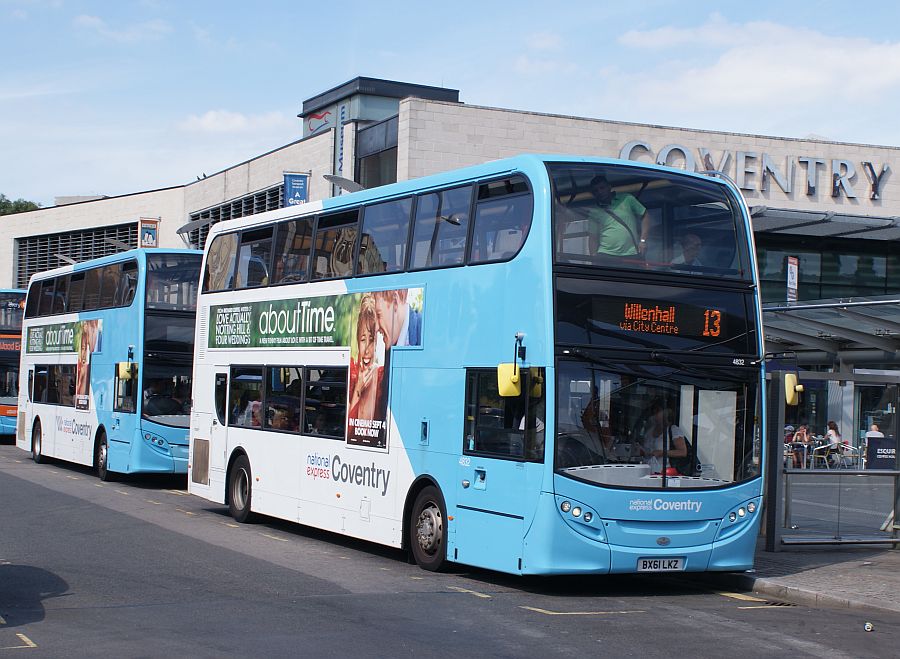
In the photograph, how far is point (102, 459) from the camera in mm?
25359

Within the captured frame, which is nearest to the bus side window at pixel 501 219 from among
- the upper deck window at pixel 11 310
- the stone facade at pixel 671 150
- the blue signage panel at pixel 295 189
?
the stone facade at pixel 671 150

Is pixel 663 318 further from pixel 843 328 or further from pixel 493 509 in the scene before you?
pixel 843 328

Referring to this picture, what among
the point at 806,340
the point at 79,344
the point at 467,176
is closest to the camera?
the point at 467,176

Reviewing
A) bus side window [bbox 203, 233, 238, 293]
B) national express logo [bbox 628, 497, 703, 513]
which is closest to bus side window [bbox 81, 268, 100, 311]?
bus side window [bbox 203, 233, 238, 293]

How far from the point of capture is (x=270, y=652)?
8516mm

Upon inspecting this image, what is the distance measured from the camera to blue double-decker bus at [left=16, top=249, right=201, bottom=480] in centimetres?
2356

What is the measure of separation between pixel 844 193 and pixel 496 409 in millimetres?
28850

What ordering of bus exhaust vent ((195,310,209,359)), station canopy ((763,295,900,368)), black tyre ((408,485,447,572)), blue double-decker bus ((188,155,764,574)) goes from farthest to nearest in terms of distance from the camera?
station canopy ((763,295,900,368)), bus exhaust vent ((195,310,209,359)), black tyre ((408,485,447,572)), blue double-decker bus ((188,155,764,574))

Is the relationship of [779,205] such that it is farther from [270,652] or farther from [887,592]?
[270,652]

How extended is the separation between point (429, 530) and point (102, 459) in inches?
555

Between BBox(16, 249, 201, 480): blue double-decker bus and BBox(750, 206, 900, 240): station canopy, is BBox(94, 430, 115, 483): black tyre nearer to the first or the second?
BBox(16, 249, 201, 480): blue double-decker bus

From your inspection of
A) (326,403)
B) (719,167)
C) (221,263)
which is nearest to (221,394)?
(221,263)

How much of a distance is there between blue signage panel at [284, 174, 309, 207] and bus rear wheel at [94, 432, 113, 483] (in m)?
14.4

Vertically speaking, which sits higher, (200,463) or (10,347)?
(10,347)
